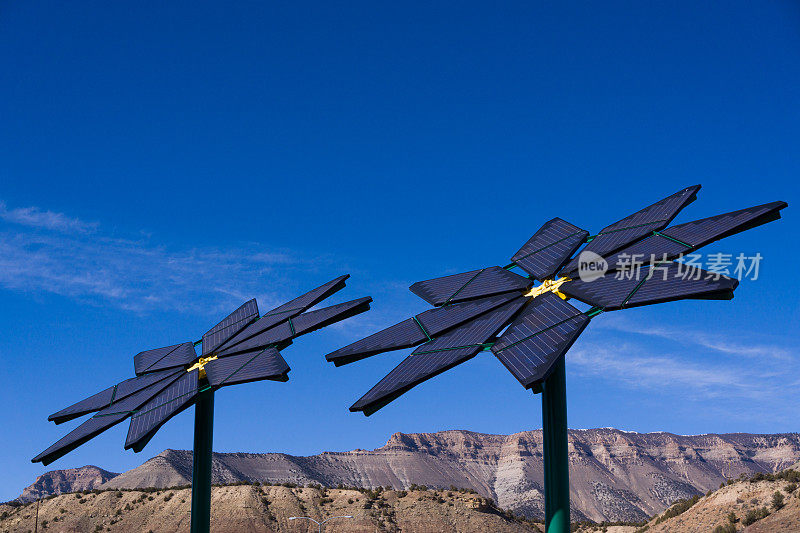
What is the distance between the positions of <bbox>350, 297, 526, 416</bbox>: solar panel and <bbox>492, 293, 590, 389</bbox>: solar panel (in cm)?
41

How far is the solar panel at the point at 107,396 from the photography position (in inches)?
861

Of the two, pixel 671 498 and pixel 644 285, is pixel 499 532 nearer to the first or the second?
pixel 644 285

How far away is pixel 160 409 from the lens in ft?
62.1

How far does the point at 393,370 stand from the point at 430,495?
74788mm

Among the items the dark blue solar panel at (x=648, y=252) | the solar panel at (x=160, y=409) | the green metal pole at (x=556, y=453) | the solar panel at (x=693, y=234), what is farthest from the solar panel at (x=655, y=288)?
the solar panel at (x=160, y=409)

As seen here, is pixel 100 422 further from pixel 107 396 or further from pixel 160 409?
pixel 160 409

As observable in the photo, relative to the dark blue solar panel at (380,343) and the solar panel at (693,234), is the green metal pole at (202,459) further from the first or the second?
the solar panel at (693,234)

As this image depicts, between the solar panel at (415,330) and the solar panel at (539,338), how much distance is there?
136 centimetres

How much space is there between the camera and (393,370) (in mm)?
16234

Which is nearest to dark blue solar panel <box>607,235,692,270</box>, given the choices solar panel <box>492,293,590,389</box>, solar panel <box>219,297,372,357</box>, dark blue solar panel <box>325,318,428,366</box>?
solar panel <box>492,293,590,389</box>

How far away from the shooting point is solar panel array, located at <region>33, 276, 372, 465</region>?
18438 mm

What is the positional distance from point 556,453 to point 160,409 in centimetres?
939

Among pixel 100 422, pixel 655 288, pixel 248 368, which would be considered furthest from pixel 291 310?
A: pixel 655 288

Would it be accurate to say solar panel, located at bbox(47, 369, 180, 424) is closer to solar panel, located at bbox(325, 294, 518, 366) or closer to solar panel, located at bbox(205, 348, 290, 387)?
solar panel, located at bbox(205, 348, 290, 387)
